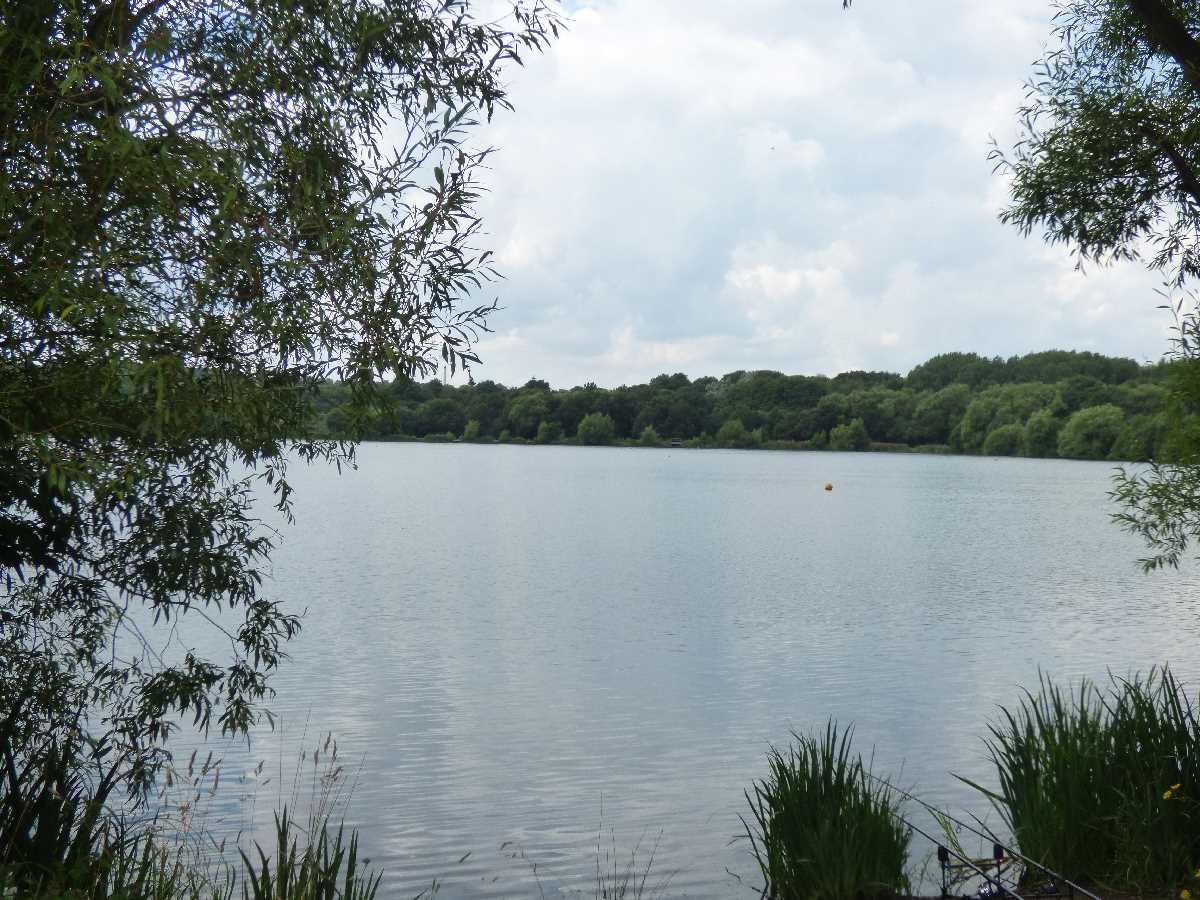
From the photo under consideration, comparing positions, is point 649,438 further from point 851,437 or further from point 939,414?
point 939,414

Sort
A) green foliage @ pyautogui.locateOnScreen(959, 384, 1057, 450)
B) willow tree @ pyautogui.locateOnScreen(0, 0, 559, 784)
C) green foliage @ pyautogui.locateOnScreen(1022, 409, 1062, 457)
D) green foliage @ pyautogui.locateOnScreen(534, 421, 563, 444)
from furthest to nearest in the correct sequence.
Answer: green foliage @ pyautogui.locateOnScreen(534, 421, 563, 444) < green foliage @ pyautogui.locateOnScreen(959, 384, 1057, 450) < green foliage @ pyautogui.locateOnScreen(1022, 409, 1062, 457) < willow tree @ pyautogui.locateOnScreen(0, 0, 559, 784)

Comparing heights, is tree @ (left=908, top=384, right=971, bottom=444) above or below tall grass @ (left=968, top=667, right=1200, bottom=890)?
above

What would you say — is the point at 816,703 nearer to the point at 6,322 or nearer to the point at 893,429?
the point at 6,322

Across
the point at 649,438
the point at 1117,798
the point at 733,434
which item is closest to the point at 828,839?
the point at 1117,798

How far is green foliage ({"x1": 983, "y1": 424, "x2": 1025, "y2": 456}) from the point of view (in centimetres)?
11131

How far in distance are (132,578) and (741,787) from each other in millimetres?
6403

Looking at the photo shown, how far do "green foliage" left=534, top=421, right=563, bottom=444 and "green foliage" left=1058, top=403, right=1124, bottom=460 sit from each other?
191ft

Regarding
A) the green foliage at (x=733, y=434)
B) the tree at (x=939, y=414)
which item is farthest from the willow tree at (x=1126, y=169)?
the green foliage at (x=733, y=434)

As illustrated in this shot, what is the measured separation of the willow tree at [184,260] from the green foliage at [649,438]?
133 m

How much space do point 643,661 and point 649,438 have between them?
4879 inches

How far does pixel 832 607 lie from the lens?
2353 cm

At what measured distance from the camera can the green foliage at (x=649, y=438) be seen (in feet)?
461

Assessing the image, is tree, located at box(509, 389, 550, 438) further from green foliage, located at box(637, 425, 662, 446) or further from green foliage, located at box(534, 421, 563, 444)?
green foliage, located at box(637, 425, 662, 446)

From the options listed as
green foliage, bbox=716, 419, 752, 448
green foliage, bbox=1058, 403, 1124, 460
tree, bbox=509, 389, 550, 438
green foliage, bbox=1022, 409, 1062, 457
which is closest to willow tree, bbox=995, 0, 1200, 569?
green foliage, bbox=1058, 403, 1124, 460
